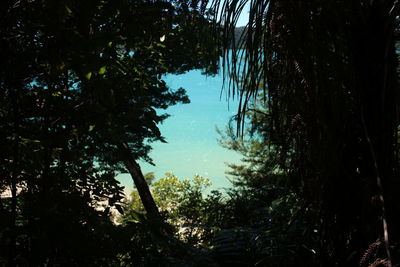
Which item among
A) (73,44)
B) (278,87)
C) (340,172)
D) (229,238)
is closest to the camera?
(73,44)

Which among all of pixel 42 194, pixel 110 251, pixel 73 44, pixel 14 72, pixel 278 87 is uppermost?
pixel 14 72

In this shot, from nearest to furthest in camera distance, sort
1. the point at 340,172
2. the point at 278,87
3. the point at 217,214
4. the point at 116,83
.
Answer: the point at 340,172 → the point at 278,87 → the point at 116,83 → the point at 217,214

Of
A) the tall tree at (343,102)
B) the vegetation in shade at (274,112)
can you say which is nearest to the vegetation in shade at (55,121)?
the vegetation in shade at (274,112)

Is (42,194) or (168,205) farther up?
(168,205)

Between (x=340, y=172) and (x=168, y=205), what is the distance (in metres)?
6.14

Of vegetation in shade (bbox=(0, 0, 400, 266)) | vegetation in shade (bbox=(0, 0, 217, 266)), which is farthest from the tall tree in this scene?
vegetation in shade (bbox=(0, 0, 217, 266))

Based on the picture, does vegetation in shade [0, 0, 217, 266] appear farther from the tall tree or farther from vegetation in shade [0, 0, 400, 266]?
the tall tree

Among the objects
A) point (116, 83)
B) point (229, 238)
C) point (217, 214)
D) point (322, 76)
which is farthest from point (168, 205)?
point (322, 76)

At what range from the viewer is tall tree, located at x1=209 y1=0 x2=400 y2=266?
102 centimetres

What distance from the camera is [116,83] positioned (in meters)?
1.49

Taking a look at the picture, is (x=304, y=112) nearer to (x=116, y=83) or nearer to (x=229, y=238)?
(x=116, y=83)

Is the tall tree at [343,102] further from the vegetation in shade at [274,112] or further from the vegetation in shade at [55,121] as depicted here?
the vegetation in shade at [55,121]

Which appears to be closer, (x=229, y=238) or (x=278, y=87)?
(x=278, y=87)

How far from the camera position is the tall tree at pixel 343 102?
102 centimetres
